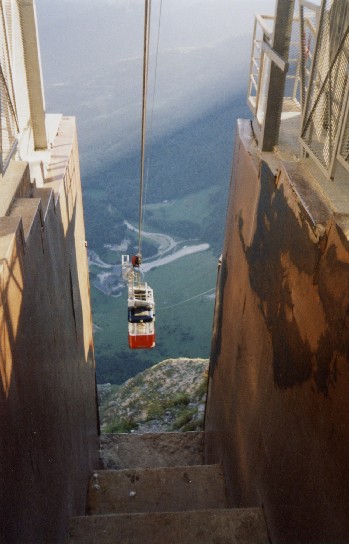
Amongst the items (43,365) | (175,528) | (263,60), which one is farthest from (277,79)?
(175,528)

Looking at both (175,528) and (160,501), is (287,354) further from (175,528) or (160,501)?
(160,501)

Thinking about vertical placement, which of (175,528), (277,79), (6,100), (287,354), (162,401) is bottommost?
(162,401)

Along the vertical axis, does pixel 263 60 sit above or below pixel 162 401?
above

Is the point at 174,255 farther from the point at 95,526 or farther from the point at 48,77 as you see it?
the point at 48,77

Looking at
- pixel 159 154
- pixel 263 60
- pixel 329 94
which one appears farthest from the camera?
pixel 159 154

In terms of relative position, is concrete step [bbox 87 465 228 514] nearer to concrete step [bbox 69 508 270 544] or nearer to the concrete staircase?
the concrete staircase

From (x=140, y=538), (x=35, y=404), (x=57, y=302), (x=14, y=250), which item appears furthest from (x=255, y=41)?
(x=140, y=538)

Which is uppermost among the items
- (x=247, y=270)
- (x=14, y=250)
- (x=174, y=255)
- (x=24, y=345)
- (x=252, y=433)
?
(x=14, y=250)
